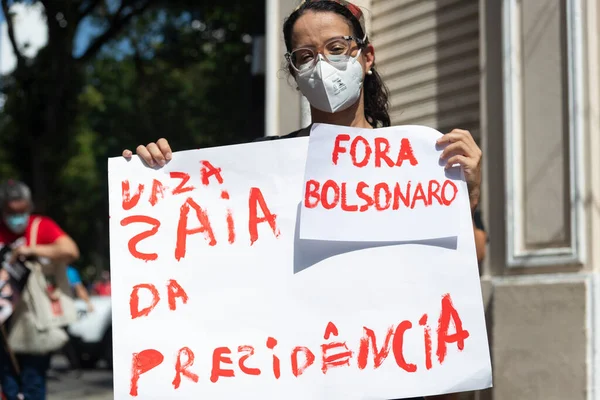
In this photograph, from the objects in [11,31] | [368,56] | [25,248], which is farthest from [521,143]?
[11,31]

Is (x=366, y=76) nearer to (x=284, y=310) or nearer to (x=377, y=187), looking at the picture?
(x=377, y=187)

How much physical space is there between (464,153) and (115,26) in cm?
1460

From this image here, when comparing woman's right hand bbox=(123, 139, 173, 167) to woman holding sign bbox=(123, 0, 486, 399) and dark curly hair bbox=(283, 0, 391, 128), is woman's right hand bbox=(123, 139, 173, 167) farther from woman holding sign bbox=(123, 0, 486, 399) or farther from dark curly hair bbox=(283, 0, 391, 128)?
dark curly hair bbox=(283, 0, 391, 128)

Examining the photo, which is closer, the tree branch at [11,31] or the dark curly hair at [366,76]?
the dark curly hair at [366,76]

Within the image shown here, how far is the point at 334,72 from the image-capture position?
2.69 meters

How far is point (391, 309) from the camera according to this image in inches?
102

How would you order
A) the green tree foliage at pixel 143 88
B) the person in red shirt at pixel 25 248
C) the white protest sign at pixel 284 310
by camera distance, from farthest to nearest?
the green tree foliage at pixel 143 88, the person in red shirt at pixel 25 248, the white protest sign at pixel 284 310

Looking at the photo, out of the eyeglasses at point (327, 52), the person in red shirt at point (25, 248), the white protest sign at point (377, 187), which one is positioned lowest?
the person in red shirt at point (25, 248)

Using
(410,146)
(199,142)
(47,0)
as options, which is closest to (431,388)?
(410,146)

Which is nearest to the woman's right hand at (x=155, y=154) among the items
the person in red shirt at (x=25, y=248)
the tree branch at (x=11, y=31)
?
the person in red shirt at (x=25, y=248)

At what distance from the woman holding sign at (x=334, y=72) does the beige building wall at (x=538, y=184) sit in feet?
9.51

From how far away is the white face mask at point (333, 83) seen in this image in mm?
2664

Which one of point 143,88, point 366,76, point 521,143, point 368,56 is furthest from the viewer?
point 143,88

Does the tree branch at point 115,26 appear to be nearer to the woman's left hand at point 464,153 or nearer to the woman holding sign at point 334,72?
the woman holding sign at point 334,72
